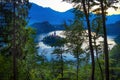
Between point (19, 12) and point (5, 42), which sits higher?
point (19, 12)

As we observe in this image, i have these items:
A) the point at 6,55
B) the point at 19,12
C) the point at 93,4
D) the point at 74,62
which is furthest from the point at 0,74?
the point at 74,62

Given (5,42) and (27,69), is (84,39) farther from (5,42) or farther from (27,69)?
(5,42)

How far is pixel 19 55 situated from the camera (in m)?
37.1

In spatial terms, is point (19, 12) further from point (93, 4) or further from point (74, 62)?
point (74, 62)

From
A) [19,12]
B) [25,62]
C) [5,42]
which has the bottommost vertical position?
[25,62]

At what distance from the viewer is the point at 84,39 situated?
43.3 m

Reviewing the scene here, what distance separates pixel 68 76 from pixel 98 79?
19.1ft

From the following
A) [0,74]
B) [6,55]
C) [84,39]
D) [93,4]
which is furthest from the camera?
[84,39]

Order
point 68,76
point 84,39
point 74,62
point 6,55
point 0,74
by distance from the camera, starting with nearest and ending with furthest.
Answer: point 0,74 < point 6,55 < point 84,39 < point 74,62 < point 68,76

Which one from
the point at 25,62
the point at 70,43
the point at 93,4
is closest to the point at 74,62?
the point at 70,43

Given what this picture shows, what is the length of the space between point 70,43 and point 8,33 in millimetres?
13912

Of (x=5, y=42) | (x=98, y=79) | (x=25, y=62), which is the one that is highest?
(x=5, y=42)

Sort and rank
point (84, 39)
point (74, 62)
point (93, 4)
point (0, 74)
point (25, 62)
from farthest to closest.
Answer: point (74, 62) < point (84, 39) < point (25, 62) < point (0, 74) < point (93, 4)

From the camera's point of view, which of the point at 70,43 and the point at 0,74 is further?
the point at 70,43
